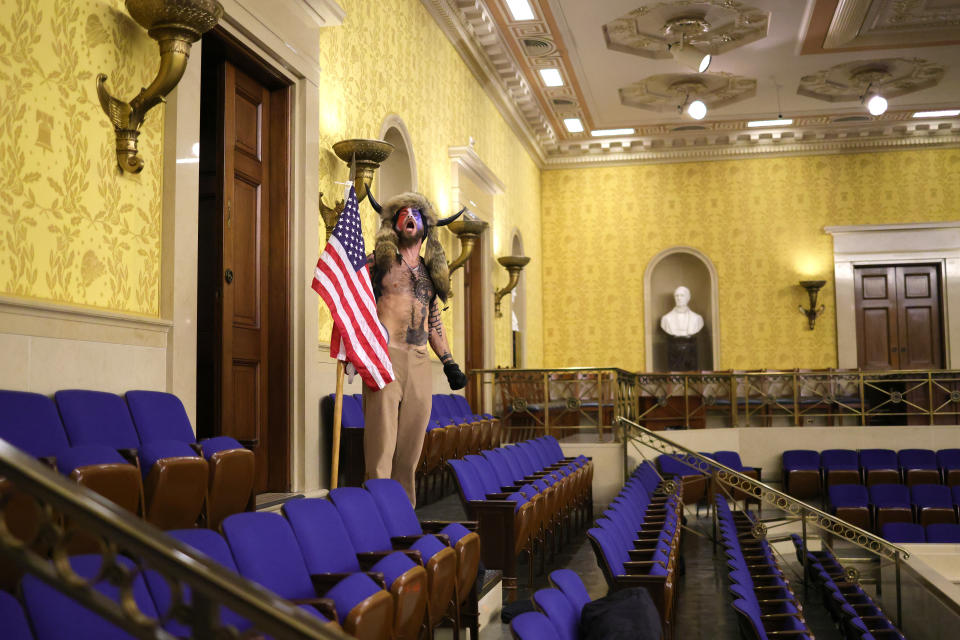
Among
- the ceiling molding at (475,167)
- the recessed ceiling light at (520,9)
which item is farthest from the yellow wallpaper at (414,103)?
the recessed ceiling light at (520,9)

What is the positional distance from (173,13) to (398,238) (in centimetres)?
154

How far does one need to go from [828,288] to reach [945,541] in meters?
7.34

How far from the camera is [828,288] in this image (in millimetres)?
14508

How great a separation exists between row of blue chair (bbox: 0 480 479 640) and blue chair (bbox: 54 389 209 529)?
0.40m

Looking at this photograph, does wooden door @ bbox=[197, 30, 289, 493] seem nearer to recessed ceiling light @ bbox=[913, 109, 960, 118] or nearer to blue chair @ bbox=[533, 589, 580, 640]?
blue chair @ bbox=[533, 589, 580, 640]

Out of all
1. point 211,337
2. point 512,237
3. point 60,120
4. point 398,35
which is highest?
point 398,35

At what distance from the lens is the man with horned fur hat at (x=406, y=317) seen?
181 inches

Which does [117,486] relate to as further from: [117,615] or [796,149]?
[796,149]

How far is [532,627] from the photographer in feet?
7.36

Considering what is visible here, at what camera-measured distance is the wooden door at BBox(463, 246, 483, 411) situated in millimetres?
11039

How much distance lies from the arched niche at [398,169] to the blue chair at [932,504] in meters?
5.94

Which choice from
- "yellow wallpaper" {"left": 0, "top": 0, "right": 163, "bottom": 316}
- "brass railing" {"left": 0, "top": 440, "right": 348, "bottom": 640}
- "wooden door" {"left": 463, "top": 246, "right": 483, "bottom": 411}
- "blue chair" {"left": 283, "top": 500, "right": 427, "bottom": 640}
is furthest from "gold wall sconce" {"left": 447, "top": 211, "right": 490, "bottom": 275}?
"brass railing" {"left": 0, "top": 440, "right": 348, "bottom": 640}

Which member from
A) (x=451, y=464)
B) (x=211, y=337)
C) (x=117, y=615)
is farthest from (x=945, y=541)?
(x=117, y=615)

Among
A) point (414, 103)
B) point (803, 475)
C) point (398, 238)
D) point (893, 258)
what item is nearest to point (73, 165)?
point (398, 238)
